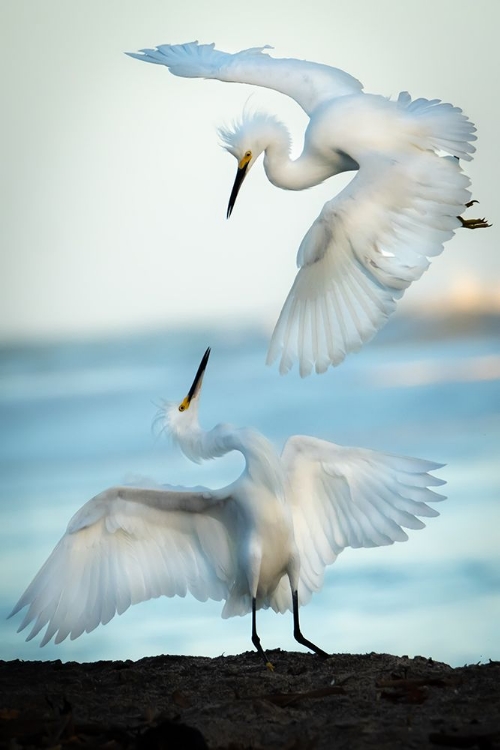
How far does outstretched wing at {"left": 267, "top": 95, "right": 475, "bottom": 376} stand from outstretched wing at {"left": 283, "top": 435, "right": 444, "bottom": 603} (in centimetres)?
23

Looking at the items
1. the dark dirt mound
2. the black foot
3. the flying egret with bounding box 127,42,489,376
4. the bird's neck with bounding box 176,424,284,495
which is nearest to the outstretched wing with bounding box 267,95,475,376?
the flying egret with bounding box 127,42,489,376

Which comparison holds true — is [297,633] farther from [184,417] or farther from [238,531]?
[184,417]

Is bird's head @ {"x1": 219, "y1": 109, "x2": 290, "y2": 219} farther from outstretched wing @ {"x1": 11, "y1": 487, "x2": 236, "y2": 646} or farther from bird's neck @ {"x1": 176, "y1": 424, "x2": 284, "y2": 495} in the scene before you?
outstretched wing @ {"x1": 11, "y1": 487, "x2": 236, "y2": 646}

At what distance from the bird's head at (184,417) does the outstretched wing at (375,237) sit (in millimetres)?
369

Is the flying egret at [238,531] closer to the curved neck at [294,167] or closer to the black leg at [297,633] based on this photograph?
the black leg at [297,633]

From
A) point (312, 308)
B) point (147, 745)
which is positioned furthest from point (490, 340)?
point (147, 745)

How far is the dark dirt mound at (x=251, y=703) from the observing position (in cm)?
191

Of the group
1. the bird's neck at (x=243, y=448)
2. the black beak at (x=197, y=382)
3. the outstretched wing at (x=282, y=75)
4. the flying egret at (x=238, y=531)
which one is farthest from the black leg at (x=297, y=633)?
the outstretched wing at (x=282, y=75)

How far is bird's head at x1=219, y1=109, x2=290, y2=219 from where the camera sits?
139 inches

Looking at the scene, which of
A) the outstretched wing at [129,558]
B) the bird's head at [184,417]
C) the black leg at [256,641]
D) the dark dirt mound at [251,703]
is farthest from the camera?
the bird's head at [184,417]

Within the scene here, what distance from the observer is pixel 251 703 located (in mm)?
2217

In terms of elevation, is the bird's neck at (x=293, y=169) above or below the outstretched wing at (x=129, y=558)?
above

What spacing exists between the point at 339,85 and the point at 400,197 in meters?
0.68

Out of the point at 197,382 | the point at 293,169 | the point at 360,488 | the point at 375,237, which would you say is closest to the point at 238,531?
the point at 360,488
